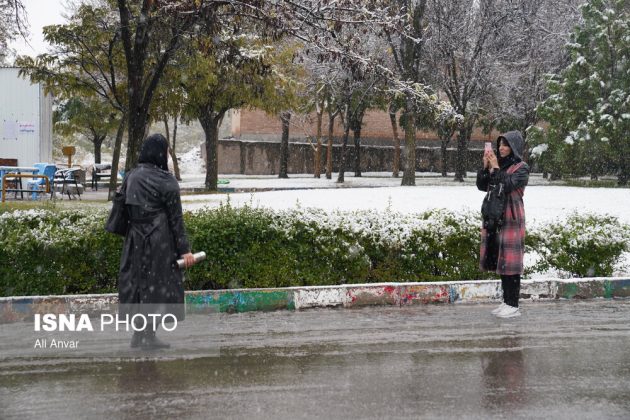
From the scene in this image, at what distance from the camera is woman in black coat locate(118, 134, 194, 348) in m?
6.40

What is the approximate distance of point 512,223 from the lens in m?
8.23

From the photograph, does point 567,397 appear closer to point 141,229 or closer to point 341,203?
point 141,229

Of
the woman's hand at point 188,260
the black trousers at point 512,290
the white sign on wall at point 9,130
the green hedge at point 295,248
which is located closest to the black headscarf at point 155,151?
the woman's hand at point 188,260

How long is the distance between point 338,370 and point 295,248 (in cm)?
349

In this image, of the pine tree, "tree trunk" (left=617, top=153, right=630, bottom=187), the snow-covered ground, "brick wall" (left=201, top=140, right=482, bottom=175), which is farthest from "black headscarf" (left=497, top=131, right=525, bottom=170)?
"brick wall" (left=201, top=140, right=482, bottom=175)

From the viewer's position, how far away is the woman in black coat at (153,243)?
6402 millimetres

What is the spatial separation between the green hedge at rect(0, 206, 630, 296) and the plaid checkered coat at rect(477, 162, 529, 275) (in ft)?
4.84

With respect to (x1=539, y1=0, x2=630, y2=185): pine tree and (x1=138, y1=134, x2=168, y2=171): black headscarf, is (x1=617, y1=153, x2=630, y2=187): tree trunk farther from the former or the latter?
(x1=138, y1=134, x2=168, y2=171): black headscarf

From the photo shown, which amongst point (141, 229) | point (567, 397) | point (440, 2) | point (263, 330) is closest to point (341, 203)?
point (263, 330)

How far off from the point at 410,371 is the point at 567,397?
126 cm

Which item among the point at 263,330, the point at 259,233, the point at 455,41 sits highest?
the point at 455,41

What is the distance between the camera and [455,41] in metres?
35.0

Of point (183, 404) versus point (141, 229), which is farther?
point (141, 229)

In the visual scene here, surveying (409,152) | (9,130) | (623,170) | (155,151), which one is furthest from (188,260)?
(623,170)
